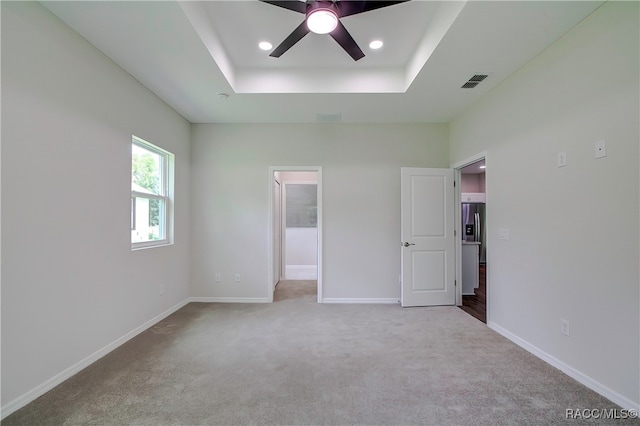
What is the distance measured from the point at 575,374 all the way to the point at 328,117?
364cm

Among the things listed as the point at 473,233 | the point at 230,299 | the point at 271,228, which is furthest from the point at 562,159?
the point at 473,233

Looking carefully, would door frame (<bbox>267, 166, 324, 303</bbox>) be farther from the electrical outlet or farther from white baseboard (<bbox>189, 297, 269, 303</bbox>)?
the electrical outlet

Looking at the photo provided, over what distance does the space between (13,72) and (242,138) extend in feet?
8.24

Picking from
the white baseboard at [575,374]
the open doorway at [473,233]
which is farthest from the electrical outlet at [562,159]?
the open doorway at [473,233]

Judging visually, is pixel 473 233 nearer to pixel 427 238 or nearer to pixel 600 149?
pixel 427 238

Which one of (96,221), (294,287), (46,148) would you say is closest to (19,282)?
(96,221)

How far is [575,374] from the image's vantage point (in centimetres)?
206

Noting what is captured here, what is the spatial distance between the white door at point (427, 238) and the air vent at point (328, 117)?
1.19m

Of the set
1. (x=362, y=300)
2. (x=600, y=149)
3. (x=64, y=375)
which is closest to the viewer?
(x=600, y=149)

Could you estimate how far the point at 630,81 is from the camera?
1.73 meters

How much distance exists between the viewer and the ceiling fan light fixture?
181 cm

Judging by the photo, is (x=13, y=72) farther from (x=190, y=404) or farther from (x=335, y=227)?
(x=335, y=227)

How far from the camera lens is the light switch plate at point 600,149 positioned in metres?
1.89

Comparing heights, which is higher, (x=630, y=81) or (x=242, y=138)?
(x=242, y=138)
